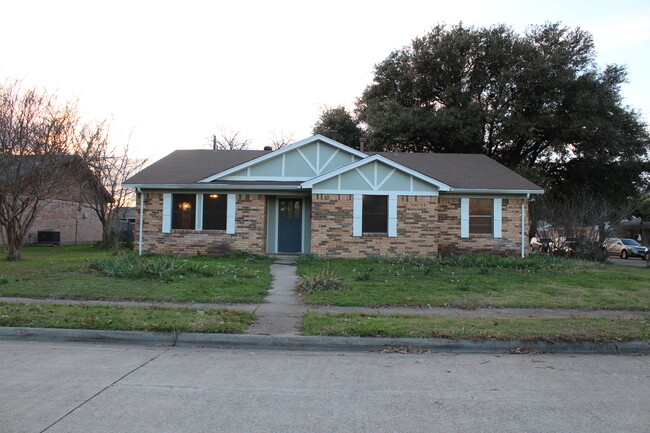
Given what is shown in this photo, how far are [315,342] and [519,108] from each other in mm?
25938

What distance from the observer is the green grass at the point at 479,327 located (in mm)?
6789

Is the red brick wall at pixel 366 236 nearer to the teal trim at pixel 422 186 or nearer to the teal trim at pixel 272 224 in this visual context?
the teal trim at pixel 422 186

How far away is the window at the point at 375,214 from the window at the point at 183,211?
6301mm

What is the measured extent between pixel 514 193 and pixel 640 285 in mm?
6047

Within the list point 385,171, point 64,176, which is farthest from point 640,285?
point 64,176

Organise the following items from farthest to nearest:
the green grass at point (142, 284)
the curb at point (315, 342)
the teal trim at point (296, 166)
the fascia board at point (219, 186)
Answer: the teal trim at point (296, 166), the fascia board at point (219, 186), the green grass at point (142, 284), the curb at point (315, 342)

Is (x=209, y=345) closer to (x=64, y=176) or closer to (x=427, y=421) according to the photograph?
(x=427, y=421)

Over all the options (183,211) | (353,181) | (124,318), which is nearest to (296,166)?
(353,181)

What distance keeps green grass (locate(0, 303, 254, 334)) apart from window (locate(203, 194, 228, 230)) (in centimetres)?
932

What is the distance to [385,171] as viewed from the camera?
55.1 feet

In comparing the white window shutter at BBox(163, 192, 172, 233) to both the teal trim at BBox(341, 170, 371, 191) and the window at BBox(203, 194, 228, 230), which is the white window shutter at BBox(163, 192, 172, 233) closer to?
the window at BBox(203, 194, 228, 230)

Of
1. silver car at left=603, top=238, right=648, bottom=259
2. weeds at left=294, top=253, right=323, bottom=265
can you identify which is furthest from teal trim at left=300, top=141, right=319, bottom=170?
silver car at left=603, top=238, right=648, bottom=259

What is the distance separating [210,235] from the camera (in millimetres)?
17422

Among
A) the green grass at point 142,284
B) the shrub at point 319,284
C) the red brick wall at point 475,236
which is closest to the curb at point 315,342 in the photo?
the green grass at point 142,284
